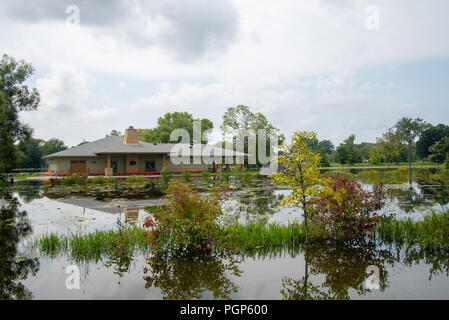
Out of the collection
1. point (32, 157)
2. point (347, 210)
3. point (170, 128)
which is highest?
point (170, 128)

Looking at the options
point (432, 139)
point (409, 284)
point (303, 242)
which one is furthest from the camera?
point (432, 139)

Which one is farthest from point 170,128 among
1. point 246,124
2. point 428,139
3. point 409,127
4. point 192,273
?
point 409,127

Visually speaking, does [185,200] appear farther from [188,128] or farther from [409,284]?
[188,128]

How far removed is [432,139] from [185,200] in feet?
264

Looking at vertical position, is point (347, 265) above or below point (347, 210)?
below

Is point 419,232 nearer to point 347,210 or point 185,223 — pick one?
point 347,210

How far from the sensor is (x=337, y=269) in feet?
16.2

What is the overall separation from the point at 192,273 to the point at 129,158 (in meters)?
34.0

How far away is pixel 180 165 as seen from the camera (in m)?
39.3

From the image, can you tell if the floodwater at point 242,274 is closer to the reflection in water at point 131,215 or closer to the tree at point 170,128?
the reflection in water at point 131,215

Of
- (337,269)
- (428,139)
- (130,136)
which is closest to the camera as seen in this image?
(337,269)

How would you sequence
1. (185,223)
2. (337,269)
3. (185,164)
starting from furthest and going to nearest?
1. (185,164)
2. (185,223)
3. (337,269)

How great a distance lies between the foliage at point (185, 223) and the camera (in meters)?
5.55
